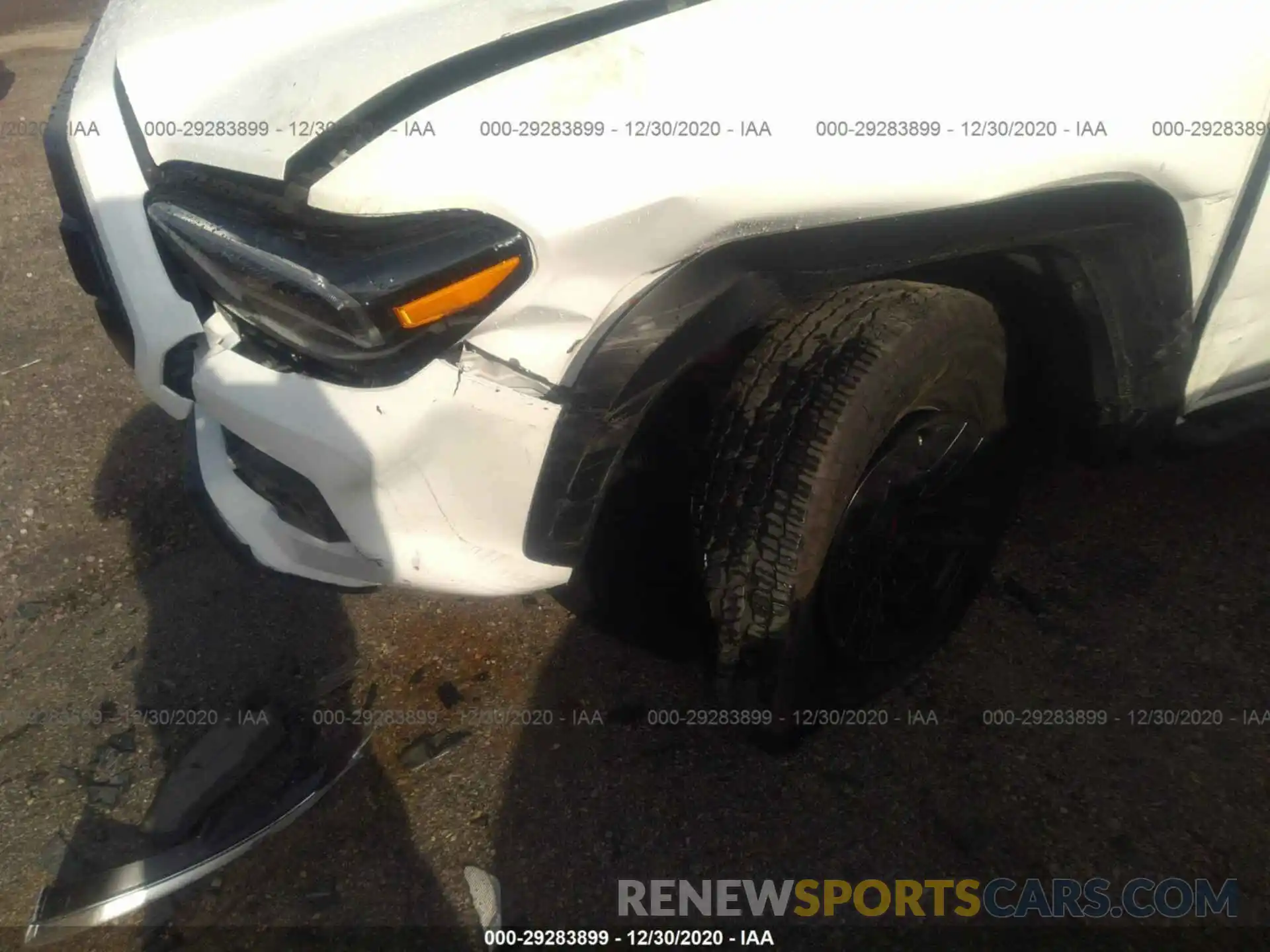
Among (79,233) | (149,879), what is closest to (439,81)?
(79,233)

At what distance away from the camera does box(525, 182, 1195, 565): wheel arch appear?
1.31 metres

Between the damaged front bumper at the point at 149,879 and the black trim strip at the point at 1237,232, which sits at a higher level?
the black trim strip at the point at 1237,232

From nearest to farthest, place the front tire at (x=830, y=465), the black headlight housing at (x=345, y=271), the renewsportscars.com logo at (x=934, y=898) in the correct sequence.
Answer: the black headlight housing at (x=345, y=271) → the front tire at (x=830, y=465) → the renewsportscars.com logo at (x=934, y=898)

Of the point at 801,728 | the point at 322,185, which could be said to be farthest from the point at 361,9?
the point at 801,728

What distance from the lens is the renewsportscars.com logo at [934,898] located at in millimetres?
1658

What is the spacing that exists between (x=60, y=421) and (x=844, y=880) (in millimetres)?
2725

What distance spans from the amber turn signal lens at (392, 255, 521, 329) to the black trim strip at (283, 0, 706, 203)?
0.75 ft

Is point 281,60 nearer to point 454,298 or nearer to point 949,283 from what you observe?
point 454,298

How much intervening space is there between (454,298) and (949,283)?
931 millimetres

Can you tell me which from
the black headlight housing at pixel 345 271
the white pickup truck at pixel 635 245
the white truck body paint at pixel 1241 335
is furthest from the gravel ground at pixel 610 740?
the black headlight housing at pixel 345 271

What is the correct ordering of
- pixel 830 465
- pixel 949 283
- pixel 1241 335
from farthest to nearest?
1. pixel 1241 335
2. pixel 949 283
3. pixel 830 465

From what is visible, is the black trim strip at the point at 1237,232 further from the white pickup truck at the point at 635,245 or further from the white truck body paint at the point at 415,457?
the white truck body paint at the point at 415,457

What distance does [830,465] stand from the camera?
1.47 m

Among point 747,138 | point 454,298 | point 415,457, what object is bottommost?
point 415,457
